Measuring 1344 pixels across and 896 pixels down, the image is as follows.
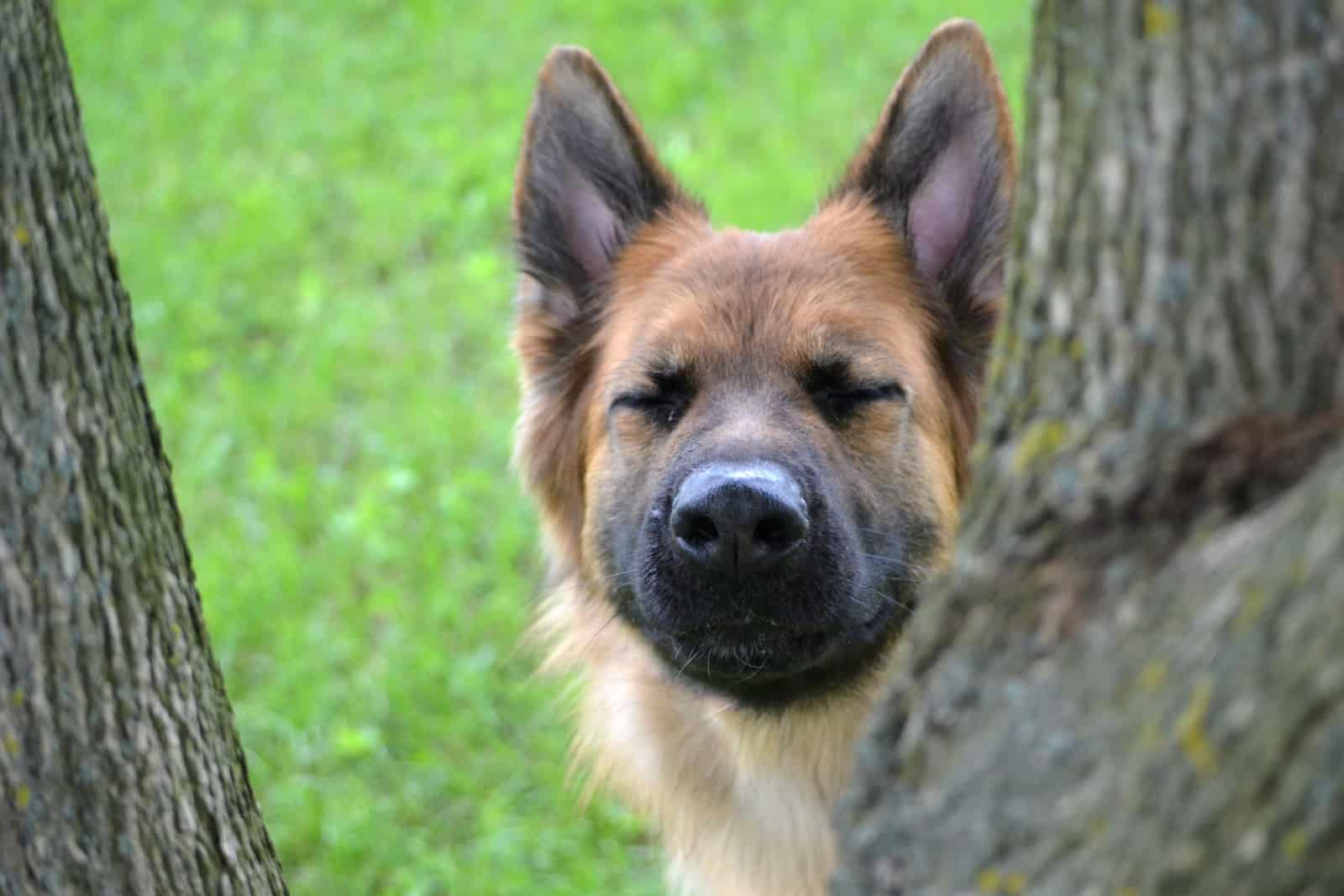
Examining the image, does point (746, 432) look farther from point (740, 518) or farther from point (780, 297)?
point (780, 297)

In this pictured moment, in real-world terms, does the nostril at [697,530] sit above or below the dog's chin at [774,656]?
above

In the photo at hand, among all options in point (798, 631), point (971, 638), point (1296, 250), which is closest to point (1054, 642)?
point (971, 638)

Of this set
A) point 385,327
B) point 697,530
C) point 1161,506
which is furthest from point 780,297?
point 385,327

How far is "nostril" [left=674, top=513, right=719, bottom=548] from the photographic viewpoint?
3209 mm

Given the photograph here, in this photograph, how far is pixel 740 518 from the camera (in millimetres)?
3160

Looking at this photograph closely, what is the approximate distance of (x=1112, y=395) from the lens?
1581mm

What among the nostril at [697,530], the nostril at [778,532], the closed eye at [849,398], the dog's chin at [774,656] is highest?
the closed eye at [849,398]

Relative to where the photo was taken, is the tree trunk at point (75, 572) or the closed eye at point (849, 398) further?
the closed eye at point (849, 398)

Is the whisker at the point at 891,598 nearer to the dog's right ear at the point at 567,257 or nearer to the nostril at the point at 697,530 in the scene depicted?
the nostril at the point at 697,530

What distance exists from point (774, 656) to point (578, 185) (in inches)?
66.7

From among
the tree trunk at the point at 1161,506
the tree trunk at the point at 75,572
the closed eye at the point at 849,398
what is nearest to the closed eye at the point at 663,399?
the closed eye at the point at 849,398

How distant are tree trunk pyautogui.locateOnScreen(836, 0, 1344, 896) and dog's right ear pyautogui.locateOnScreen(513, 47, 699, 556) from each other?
269cm

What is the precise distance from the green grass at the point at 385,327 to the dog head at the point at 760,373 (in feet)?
4.35

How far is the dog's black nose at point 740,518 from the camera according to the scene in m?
3.16
